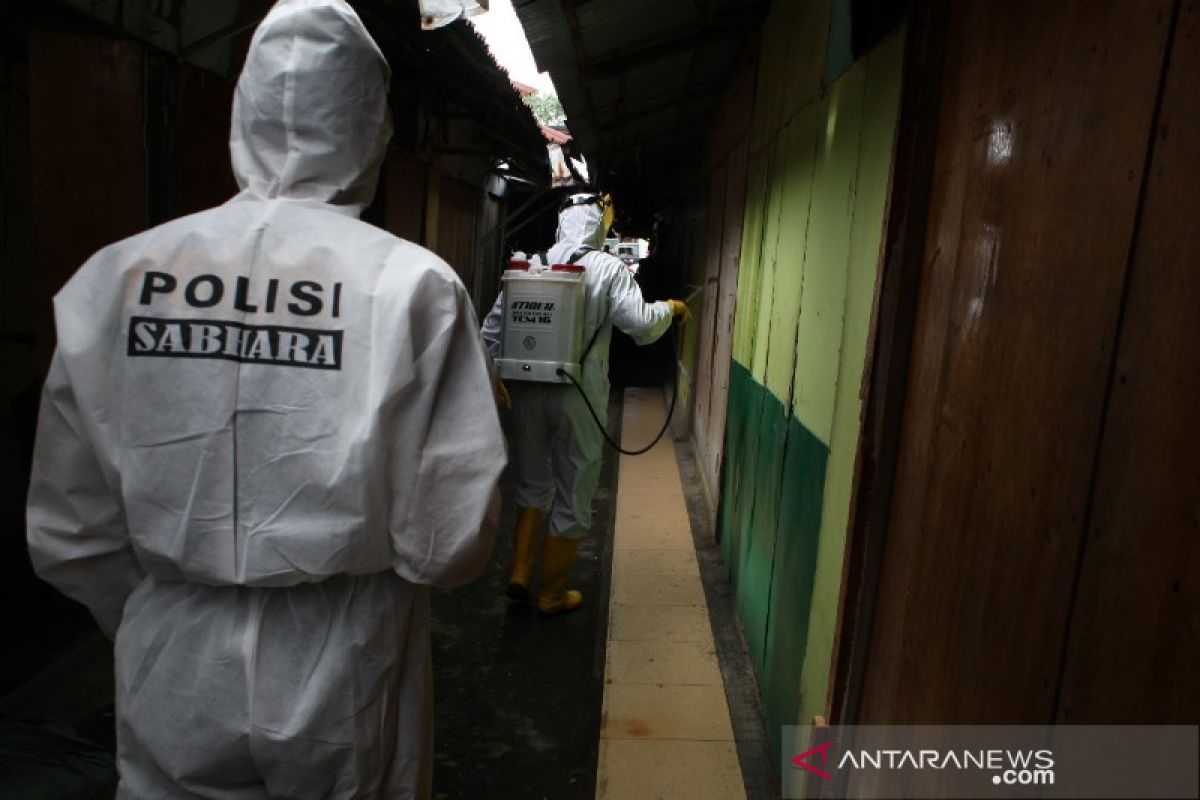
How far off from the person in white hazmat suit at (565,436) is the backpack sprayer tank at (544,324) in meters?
0.13

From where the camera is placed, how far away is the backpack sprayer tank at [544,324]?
4137mm

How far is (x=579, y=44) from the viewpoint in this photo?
167 inches

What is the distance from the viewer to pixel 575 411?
425 centimetres

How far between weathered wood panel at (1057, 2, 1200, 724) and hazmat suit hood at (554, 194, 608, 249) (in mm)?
3918

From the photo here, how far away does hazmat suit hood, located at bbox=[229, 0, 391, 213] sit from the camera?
1.62 metres

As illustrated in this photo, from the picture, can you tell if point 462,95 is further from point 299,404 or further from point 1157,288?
point 1157,288

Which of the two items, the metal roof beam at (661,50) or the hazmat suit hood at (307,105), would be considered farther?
the metal roof beam at (661,50)

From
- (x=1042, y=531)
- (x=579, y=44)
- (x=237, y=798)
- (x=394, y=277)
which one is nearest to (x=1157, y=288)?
(x=1042, y=531)

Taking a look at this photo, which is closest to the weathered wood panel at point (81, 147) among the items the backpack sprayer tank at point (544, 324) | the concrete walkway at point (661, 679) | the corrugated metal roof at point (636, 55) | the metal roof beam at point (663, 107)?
the corrugated metal roof at point (636, 55)

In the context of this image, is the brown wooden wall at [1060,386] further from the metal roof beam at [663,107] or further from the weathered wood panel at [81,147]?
the metal roof beam at [663,107]

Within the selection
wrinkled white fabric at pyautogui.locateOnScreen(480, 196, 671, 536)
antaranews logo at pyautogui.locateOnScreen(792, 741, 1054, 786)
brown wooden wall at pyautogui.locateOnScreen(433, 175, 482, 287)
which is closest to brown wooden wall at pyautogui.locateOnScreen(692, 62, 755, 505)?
wrinkled white fabric at pyautogui.locateOnScreen(480, 196, 671, 536)

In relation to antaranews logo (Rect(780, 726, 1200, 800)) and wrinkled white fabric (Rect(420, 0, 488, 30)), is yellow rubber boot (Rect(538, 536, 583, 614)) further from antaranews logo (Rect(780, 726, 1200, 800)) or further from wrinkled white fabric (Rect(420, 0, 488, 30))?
wrinkled white fabric (Rect(420, 0, 488, 30))

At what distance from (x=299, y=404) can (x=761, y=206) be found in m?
3.20

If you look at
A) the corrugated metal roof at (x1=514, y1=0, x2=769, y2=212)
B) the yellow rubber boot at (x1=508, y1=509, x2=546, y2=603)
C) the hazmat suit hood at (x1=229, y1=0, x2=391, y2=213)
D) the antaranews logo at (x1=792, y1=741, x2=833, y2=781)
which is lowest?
the yellow rubber boot at (x1=508, y1=509, x2=546, y2=603)
